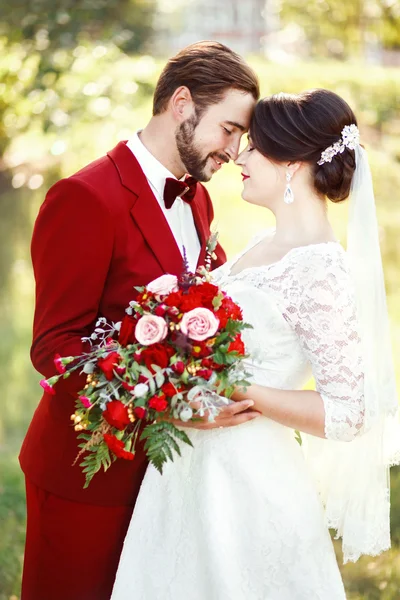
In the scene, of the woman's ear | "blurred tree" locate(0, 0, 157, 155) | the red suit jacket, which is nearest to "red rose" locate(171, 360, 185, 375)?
the red suit jacket

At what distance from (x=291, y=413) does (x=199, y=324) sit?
56 centimetres

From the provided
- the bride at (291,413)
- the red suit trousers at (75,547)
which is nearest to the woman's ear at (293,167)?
the bride at (291,413)

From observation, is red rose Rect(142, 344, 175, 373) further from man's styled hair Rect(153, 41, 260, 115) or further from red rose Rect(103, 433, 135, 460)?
man's styled hair Rect(153, 41, 260, 115)

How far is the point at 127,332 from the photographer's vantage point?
7.97 feet

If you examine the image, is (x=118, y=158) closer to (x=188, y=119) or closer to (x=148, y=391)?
(x=188, y=119)

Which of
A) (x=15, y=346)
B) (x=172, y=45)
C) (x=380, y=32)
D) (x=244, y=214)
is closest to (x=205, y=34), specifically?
(x=172, y=45)

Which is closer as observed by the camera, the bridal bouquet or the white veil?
the bridal bouquet

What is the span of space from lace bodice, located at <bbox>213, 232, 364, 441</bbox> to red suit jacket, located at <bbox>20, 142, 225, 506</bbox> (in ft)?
1.16

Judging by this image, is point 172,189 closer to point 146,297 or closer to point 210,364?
point 146,297

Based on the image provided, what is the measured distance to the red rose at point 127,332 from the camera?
2426 mm

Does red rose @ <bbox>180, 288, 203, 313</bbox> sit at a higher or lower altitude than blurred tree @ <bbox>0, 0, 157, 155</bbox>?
lower

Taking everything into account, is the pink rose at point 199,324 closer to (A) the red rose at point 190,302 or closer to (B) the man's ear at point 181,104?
(A) the red rose at point 190,302

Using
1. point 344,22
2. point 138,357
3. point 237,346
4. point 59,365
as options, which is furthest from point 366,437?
point 344,22

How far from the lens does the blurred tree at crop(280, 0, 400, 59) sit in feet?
75.4
